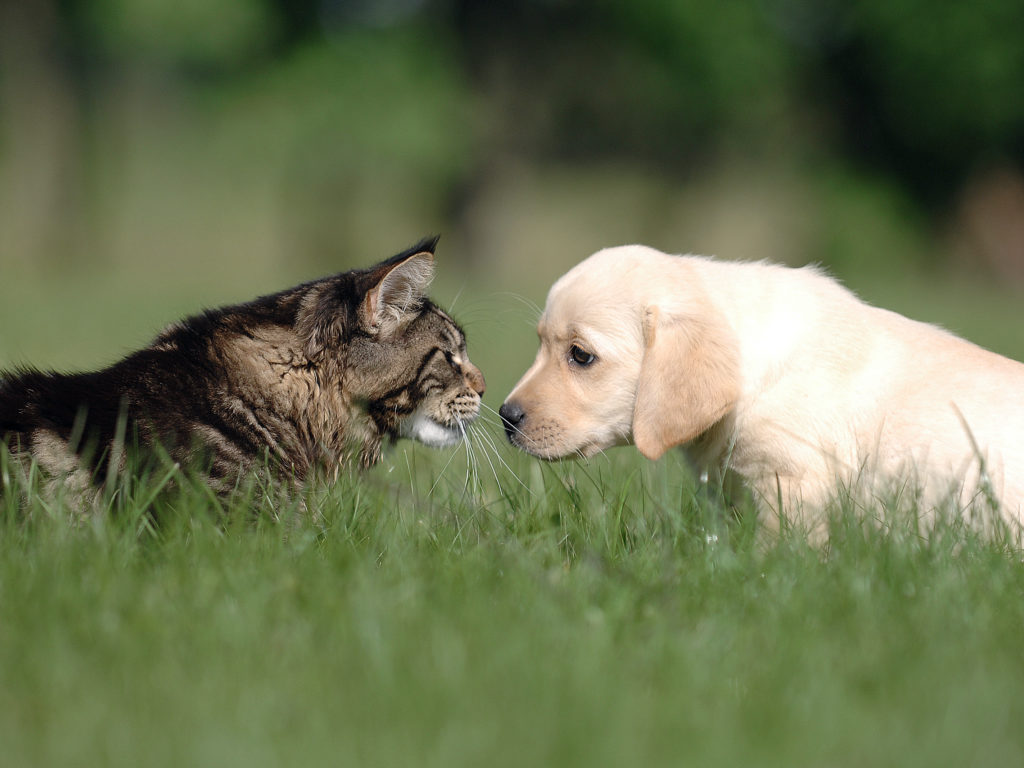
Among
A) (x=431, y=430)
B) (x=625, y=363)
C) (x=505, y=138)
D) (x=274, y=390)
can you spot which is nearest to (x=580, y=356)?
(x=625, y=363)

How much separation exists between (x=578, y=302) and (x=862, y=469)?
3.64 feet

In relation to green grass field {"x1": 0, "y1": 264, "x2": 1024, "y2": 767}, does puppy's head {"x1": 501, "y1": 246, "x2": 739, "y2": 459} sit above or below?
above

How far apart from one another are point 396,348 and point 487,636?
172cm

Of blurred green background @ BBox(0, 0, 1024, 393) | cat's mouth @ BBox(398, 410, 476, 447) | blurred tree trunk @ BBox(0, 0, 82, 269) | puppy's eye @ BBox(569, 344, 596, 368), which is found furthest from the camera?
blurred tree trunk @ BBox(0, 0, 82, 269)

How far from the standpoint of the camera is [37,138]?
75.3ft

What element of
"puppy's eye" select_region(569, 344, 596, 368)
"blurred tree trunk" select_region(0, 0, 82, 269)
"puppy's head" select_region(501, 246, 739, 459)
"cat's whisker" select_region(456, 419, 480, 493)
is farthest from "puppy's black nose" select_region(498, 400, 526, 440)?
"blurred tree trunk" select_region(0, 0, 82, 269)

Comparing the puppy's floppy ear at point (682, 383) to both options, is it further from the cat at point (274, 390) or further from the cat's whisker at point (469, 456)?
the cat at point (274, 390)

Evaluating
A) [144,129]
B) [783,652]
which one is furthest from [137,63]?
[783,652]

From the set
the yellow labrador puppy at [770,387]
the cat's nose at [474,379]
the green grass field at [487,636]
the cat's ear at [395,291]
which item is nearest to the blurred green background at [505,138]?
the cat's nose at [474,379]

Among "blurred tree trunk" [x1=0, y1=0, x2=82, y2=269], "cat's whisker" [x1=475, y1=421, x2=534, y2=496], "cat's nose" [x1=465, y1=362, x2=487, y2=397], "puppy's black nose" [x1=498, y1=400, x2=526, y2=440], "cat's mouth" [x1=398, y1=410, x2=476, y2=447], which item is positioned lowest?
"cat's whisker" [x1=475, y1=421, x2=534, y2=496]

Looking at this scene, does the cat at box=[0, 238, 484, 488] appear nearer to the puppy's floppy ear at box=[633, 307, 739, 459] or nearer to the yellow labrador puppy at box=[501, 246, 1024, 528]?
the yellow labrador puppy at box=[501, 246, 1024, 528]

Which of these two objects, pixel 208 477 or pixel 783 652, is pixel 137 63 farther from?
pixel 783 652

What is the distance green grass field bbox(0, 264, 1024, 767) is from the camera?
2.00m

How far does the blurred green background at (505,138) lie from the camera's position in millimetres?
21188
